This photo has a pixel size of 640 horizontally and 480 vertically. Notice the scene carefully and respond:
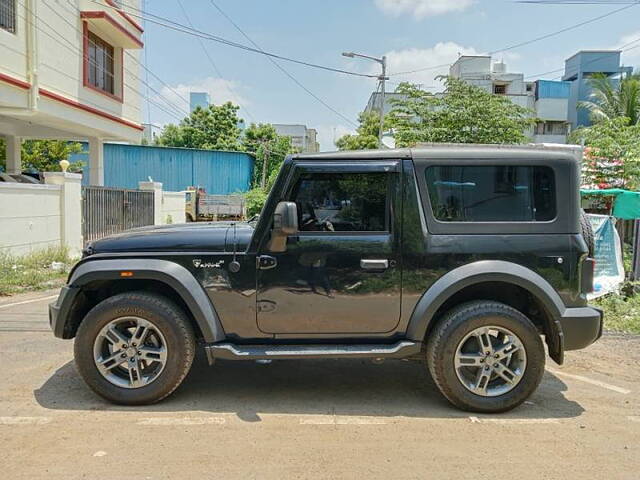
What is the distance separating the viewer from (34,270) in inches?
384

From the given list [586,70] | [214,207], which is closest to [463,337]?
[214,207]

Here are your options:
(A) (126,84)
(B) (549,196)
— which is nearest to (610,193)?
(B) (549,196)

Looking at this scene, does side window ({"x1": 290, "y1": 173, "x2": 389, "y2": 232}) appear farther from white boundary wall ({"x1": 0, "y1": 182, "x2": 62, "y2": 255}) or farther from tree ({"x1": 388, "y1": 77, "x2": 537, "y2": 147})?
tree ({"x1": 388, "y1": 77, "x2": 537, "y2": 147})

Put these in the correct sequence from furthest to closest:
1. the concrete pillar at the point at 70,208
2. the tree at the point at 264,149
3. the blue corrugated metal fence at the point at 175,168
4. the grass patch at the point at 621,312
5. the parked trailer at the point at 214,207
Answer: the tree at the point at 264,149, the blue corrugated metal fence at the point at 175,168, the parked trailer at the point at 214,207, the concrete pillar at the point at 70,208, the grass patch at the point at 621,312

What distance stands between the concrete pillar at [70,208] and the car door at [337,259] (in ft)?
31.0

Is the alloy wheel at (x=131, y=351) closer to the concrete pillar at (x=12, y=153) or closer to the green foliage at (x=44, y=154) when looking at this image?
the concrete pillar at (x=12, y=153)

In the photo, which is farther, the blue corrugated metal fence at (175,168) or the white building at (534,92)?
the white building at (534,92)

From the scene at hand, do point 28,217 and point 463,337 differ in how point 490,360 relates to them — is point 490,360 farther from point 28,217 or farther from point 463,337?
point 28,217

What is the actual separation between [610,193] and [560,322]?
7.87 meters

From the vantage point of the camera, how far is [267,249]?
3.84m

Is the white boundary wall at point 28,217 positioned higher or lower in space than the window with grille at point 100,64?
lower

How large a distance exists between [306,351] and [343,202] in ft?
3.83

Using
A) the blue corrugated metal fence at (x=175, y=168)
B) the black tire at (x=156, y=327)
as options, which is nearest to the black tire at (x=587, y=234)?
the black tire at (x=156, y=327)

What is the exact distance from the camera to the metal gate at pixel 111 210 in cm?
1283
